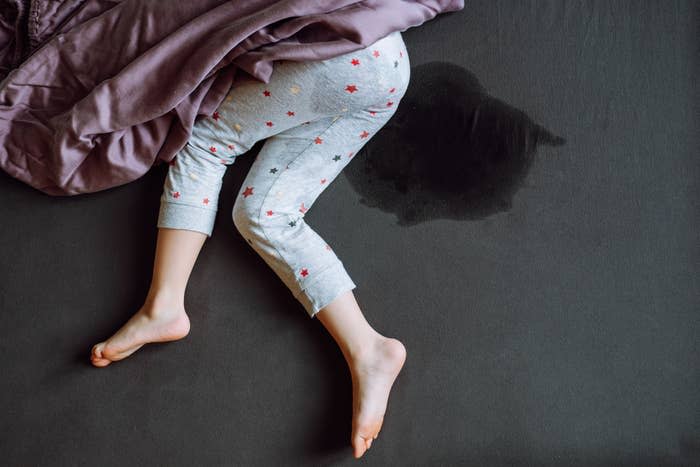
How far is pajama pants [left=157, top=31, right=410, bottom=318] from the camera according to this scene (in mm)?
968

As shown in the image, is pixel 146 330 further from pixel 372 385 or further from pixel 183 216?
pixel 372 385

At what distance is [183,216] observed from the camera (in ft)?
3.33

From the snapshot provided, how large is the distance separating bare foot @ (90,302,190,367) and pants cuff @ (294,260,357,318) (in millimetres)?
223

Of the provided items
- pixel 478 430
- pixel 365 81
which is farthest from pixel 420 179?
pixel 478 430

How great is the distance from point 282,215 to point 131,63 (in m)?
0.33

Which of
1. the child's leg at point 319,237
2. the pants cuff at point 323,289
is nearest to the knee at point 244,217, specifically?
the child's leg at point 319,237

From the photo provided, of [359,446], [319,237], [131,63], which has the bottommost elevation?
[359,446]

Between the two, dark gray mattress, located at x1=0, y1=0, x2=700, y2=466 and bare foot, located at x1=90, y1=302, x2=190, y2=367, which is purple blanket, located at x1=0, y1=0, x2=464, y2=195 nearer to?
dark gray mattress, located at x1=0, y1=0, x2=700, y2=466

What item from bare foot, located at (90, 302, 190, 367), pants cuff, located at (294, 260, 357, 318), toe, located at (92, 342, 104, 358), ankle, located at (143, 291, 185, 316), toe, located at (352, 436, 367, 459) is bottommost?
toe, located at (352, 436, 367, 459)

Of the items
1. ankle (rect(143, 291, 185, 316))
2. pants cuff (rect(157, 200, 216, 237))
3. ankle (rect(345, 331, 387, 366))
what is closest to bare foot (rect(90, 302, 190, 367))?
ankle (rect(143, 291, 185, 316))

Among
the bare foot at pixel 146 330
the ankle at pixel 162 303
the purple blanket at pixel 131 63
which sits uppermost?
the purple blanket at pixel 131 63

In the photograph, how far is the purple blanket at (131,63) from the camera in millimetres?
896

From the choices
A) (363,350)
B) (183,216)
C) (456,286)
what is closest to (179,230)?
(183,216)

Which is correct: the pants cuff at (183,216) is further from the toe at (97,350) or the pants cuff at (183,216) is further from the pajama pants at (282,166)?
the toe at (97,350)
